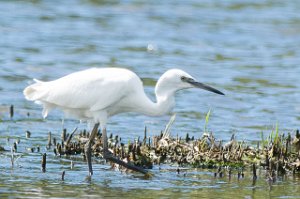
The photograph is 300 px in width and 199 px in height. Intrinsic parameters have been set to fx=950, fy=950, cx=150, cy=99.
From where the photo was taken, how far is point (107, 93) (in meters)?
10.5

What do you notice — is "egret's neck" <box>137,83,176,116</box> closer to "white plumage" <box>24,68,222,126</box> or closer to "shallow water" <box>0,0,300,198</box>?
"white plumage" <box>24,68,222,126</box>

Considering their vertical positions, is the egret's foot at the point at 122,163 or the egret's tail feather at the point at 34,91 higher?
the egret's tail feather at the point at 34,91

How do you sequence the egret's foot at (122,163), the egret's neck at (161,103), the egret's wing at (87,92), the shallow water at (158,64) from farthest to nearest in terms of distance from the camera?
the egret's neck at (161,103) → the egret's wing at (87,92) → the egret's foot at (122,163) → the shallow water at (158,64)

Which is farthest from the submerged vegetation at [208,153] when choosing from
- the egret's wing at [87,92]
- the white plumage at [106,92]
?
the egret's wing at [87,92]

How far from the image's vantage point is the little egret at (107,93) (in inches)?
415

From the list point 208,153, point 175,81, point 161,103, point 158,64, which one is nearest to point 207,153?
point 208,153

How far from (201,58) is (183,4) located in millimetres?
7058

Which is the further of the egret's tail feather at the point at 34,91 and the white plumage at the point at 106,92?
the egret's tail feather at the point at 34,91

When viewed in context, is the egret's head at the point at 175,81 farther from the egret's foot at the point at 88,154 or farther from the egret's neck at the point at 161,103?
the egret's foot at the point at 88,154

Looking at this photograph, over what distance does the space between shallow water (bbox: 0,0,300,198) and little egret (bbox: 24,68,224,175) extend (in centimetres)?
67

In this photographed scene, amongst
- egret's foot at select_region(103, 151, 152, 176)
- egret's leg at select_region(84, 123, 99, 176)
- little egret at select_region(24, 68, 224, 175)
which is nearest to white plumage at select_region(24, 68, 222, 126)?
little egret at select_region(24, 68, 224, 175)

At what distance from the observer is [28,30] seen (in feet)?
69.7

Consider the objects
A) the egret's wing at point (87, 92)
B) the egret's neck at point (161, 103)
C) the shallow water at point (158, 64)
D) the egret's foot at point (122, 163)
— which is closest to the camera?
the shallow water at point (158, 64)

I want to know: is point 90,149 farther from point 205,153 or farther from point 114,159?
point 205,153
